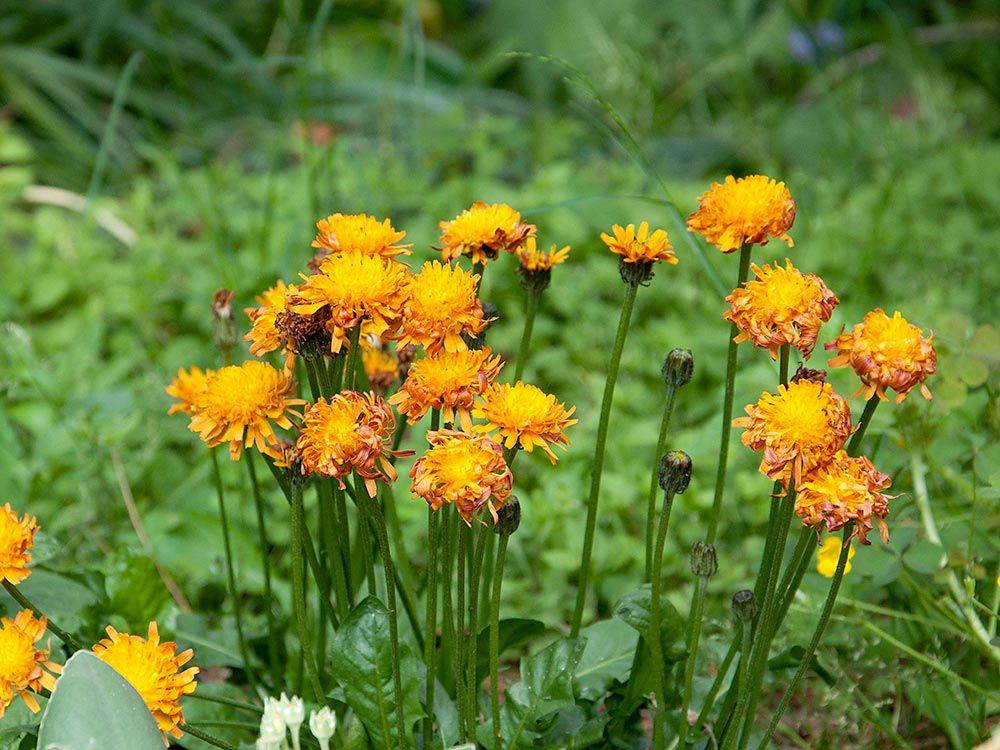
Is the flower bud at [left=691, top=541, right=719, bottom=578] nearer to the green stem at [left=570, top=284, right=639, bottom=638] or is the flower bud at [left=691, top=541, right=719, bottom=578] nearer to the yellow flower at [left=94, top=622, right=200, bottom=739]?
the green stem at [left=570, top=284, right=639, bottom=638]

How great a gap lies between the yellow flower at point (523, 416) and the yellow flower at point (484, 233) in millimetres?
175

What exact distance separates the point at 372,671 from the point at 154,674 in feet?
0.76

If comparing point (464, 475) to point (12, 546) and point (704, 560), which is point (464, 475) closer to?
point (704, 560)

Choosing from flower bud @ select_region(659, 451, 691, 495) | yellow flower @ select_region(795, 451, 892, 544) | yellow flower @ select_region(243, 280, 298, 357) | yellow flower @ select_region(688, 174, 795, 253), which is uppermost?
yellow flower @ select_region(688, 174, 795, 253)

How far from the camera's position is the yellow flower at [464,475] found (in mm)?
899

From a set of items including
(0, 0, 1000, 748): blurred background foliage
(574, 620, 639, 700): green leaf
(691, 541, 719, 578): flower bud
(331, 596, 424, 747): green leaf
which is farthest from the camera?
(0, 0, 1000, 748): blurred background foliage

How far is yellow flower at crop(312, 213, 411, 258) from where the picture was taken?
1.09m

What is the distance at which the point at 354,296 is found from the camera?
984 millimetres

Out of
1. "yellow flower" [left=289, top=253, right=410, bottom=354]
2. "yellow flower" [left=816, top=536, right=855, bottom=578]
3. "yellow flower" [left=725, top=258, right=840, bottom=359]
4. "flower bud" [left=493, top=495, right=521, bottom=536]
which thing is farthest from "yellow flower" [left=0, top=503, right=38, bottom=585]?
"yellow flower" [left=816, top=536, right=855, bottom=578]

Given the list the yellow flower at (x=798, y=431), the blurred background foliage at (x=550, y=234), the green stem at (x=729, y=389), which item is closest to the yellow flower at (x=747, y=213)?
the green stem at (x=729, y=389)

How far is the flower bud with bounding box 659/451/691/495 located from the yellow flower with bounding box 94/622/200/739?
0.42m

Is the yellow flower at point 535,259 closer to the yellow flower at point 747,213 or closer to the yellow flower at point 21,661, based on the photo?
the yellow flower at point 747,213

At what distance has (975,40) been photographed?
3.88 metres

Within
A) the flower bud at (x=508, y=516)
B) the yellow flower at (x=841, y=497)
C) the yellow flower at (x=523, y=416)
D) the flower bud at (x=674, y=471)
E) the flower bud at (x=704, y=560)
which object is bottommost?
the flower bud at (x=704, y=560)
